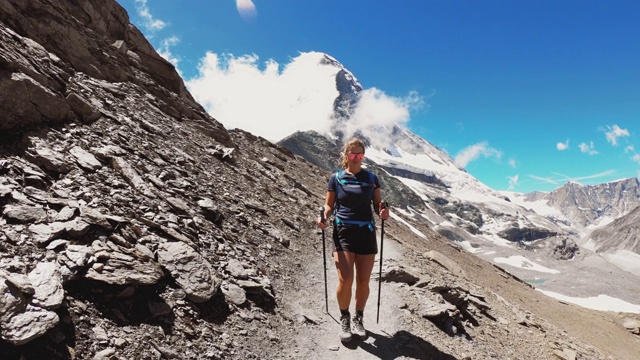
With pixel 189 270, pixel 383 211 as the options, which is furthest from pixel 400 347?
pixel 189 270

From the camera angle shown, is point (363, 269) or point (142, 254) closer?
point (142, 254)

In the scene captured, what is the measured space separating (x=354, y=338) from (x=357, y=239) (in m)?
→ 2.44

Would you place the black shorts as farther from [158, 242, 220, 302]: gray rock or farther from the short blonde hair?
[158, 242, 220, 302]: gray rock

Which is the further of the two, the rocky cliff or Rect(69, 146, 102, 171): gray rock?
Rect(69, 146, 102, 171): gray rock

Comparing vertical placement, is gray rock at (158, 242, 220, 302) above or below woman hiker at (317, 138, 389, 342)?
below

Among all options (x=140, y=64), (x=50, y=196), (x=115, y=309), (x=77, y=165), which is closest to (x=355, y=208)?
(x=115, y=309)

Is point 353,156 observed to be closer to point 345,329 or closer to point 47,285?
point 345,329

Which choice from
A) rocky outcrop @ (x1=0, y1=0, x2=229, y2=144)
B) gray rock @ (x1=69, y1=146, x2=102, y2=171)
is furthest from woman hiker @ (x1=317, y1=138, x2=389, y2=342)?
rocky outcrop @ (x1=0, y1=0, x2=229, y2=144)

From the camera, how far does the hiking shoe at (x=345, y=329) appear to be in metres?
7.55

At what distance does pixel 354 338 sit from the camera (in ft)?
25.7

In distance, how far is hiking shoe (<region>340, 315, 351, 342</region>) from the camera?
24.8 ft

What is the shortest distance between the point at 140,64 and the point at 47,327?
1021 inches

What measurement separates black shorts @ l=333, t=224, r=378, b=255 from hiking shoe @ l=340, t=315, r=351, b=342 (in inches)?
63.7

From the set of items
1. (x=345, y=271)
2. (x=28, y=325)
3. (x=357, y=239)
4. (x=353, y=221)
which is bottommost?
(x=28, y=325)
